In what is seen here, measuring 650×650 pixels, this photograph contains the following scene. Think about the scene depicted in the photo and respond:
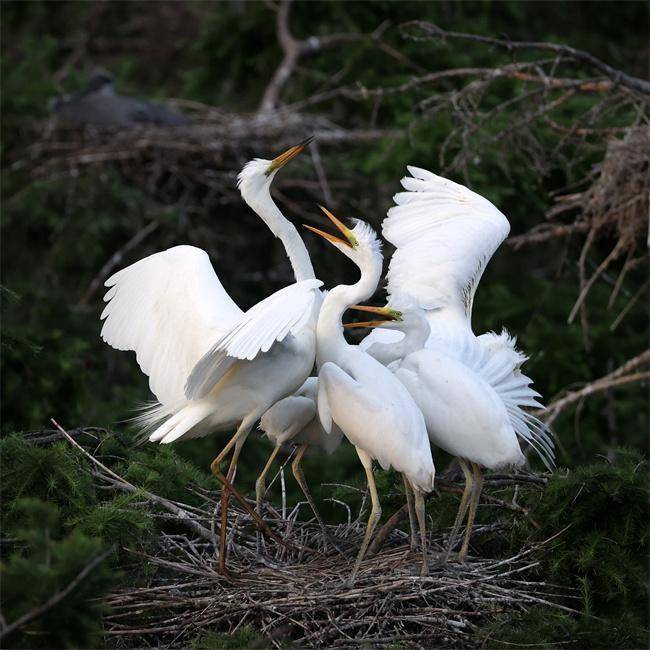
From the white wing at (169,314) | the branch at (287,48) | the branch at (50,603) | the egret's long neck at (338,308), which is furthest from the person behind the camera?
the branch at (287,48)

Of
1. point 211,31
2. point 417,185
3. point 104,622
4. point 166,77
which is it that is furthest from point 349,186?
point 104,622

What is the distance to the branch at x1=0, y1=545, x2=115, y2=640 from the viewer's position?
3.49 m

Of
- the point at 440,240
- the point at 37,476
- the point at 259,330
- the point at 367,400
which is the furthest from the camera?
the point at 440,240

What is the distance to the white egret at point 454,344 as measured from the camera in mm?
5219

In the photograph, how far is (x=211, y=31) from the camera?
404 inches

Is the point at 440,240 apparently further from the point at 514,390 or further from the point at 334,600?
the point at 334,600

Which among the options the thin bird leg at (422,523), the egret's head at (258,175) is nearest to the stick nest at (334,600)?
the thin bird leg at (422,523)

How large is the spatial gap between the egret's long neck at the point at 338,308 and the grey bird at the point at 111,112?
4.91 m

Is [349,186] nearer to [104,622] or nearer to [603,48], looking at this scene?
[603,48]

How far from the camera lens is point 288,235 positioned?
612cm

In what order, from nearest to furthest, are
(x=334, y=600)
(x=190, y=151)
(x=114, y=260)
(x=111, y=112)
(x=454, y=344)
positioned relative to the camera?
(x=334, y=600) → (x=454, y=344) → (x=114, y=260) → (x=190, y=151) → (x=111, y=112)

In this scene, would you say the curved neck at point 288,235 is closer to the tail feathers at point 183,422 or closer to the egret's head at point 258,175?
the egret's head at point 258,175

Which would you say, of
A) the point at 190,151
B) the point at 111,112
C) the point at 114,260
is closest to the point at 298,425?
the point at 114,260

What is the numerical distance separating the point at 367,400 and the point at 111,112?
5.61 meters
